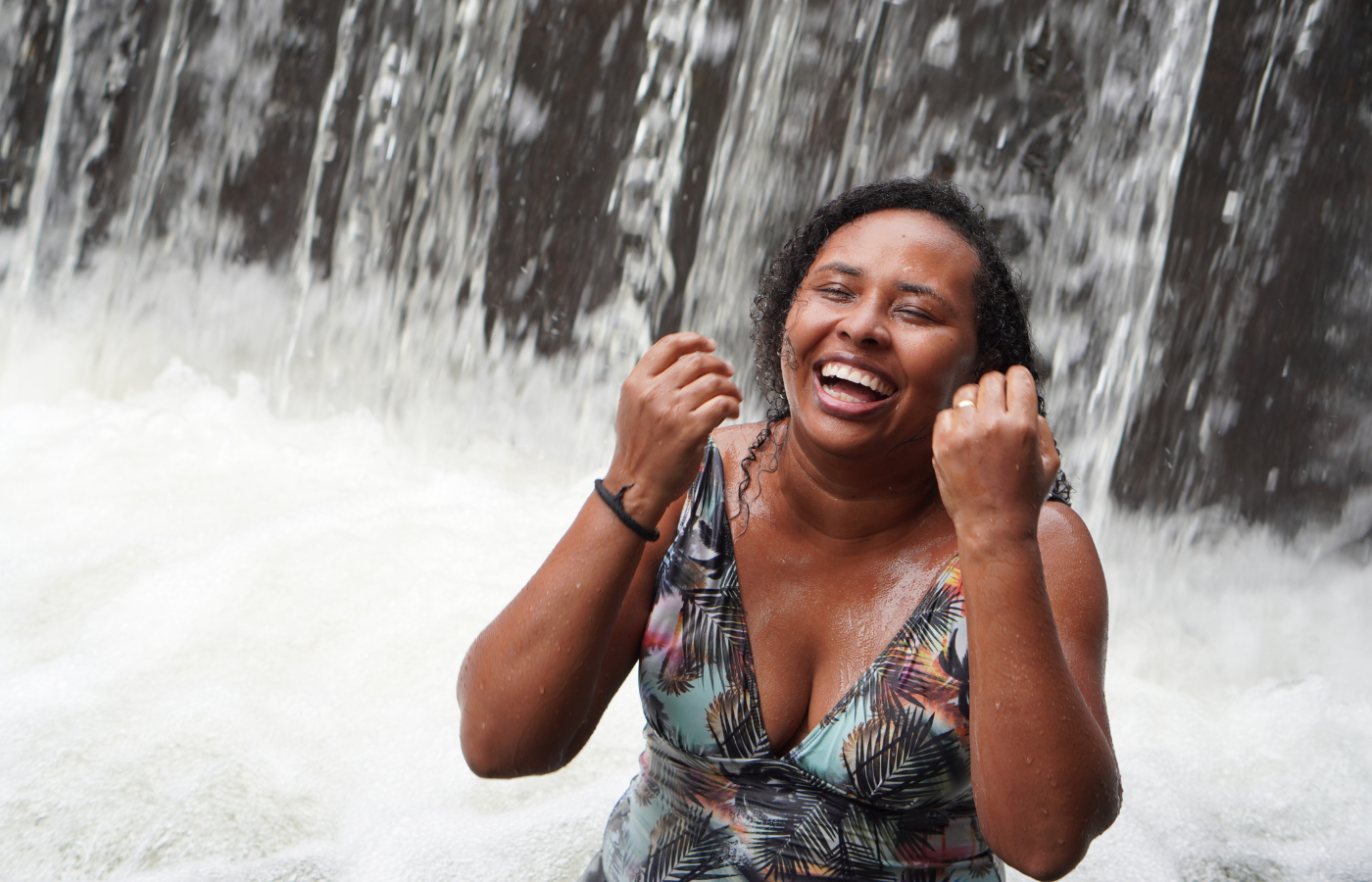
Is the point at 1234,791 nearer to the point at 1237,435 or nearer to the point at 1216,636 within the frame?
the point at 1216,636

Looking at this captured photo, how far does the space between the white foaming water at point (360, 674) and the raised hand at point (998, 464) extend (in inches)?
65.8

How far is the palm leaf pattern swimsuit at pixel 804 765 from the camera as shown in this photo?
141cm

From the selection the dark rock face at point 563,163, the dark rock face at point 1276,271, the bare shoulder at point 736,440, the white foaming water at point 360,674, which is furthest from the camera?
the dark rock face at point 563,163

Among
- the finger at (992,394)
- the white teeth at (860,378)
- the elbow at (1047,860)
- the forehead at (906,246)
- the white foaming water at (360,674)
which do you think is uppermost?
the forehead at (906,246)

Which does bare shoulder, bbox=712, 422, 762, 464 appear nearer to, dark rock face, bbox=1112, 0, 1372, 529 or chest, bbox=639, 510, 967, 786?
chest, bbox=639, 510, 967, 786

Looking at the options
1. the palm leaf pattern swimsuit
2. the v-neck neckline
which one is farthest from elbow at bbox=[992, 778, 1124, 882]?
the v-neck neckline

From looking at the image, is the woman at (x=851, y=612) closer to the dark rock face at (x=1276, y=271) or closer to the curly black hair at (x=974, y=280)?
the curly black hair at (x=974, y=280)

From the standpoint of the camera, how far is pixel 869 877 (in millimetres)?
1445

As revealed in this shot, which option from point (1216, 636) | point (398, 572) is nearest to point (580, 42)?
point (398, 572)

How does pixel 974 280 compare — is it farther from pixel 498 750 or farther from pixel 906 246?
pixel 498 750

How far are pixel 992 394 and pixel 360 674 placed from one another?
263cm

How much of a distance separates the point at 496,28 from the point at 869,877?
4745 mm

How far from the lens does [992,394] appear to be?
135 cm

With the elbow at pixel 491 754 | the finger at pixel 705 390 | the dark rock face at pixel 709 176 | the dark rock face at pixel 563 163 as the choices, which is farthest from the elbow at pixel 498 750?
the dark rock face at pixel 563 163
